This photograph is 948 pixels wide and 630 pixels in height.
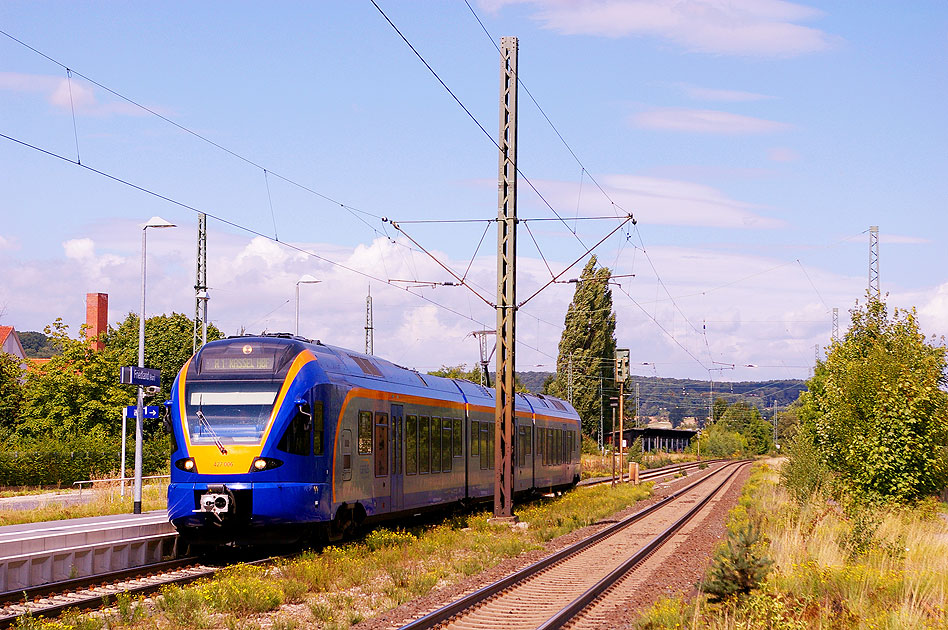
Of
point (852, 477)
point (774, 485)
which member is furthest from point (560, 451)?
point (852, 477)

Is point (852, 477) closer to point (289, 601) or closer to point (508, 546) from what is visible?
point (508, 546)

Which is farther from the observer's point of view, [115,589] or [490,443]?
[490,443]

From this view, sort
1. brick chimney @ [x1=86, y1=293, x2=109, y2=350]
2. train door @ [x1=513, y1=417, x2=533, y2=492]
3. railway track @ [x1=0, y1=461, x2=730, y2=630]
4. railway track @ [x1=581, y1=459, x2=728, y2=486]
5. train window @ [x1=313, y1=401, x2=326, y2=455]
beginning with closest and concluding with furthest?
1. railway track @ [x1=0, y1=461, x2=730, y2=630]
2. train window @ [x1=313, y1=401, x2=326, y2=455]
3. train door @ [x1=513, y1=417, x2=533, y2=492]
4. railway track @ [x1=581, y1=459, x2=728, y2=486]
5. brick chimney @ [x1=86, y1=293, x2=109, y2=350]

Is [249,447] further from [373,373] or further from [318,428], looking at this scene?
[373,373]

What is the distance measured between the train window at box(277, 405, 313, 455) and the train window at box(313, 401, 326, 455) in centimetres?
15

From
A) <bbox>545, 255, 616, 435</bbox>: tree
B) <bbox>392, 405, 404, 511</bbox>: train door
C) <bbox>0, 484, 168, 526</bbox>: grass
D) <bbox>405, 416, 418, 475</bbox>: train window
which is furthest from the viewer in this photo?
Result: <bbox>545, 255, 616, 435</bbox>: tree

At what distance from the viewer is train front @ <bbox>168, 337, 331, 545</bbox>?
17000 millimetres

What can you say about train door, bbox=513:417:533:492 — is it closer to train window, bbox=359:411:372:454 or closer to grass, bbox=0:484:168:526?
grass, bbox=0:484:168:526

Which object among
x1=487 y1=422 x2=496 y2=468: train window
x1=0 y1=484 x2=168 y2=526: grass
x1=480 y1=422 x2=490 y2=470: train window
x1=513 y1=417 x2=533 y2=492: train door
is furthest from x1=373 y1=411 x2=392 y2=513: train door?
x1=513 y1=417 x2=533 y2=492: train door

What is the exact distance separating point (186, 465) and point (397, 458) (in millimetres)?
5788

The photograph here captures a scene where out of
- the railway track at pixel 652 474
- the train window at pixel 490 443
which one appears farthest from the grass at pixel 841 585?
the railway track at pixel 652 474

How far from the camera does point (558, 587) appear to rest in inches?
619

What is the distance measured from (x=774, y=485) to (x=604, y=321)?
153ft

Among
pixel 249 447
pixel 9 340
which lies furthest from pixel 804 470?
pixel 9 340
